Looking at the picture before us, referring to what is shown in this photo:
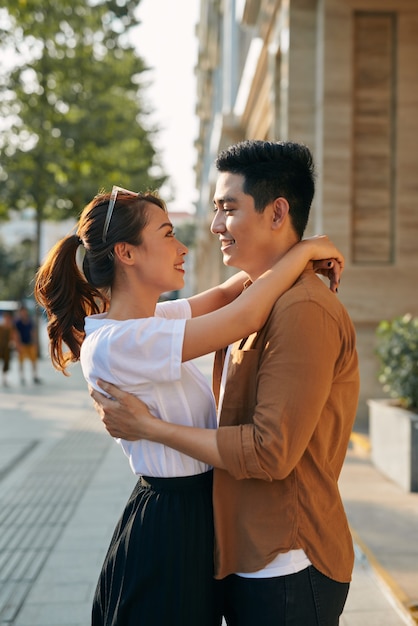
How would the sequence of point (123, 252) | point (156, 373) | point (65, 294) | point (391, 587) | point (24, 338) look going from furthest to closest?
point (24, 338) < point (391, 587) < point (65, 294) < point (123, 252) < point (156, 373)

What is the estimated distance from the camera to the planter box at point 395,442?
6.56 metres

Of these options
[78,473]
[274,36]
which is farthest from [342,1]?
[78,473]

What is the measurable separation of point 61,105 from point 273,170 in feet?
73.8

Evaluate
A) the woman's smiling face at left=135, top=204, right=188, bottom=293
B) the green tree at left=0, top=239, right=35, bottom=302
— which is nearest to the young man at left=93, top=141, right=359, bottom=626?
the woman's smiling face at left=135, top=204, right=188, bottom=293

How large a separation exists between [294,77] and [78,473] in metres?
5.38

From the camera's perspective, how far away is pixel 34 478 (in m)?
7.89

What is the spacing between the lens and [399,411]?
7008mm

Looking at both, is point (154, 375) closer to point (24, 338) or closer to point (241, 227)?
point (241, 227)

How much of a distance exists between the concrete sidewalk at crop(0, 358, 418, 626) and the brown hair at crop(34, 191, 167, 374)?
7.31 feet

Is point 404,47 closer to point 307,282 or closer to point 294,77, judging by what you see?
point 294,77

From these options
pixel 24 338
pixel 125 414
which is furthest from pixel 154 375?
pixel 24 338

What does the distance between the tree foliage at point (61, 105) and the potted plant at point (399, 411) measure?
14651mm

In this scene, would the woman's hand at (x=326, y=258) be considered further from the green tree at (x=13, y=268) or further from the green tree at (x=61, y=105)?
the green tree at (x=13, y=268)

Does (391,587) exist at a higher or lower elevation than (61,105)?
lower
